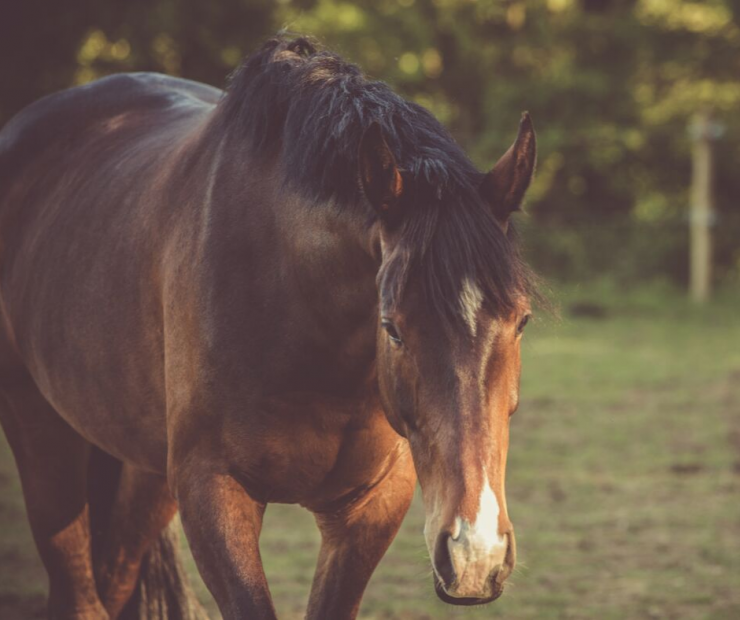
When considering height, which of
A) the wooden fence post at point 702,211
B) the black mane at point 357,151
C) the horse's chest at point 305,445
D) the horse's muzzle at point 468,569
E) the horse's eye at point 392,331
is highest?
the black mane at point 357,151

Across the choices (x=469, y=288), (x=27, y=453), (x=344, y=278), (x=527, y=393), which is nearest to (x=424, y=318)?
(x=469, y=288)

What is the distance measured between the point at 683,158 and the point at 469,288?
14327 millimetres

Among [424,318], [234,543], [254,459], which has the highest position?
[424,318]

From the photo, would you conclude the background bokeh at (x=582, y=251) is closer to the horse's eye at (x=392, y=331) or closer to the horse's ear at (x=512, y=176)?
the horse's ear at (x=512, y=176)

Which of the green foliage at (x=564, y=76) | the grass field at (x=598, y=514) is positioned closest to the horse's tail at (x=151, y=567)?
the grass field at (x=598, y=514)

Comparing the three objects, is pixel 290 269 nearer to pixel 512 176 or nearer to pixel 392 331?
pixel 392 331

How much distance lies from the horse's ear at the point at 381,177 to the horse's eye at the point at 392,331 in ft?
0.76

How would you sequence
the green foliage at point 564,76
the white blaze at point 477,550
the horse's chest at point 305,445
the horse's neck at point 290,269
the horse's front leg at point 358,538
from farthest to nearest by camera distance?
the green foliage at point 564,76, the horse's front leg at point 358,538, the horse's chest at point 305,445, the horse's neck at point 290,269, the white blaze at point 477,550

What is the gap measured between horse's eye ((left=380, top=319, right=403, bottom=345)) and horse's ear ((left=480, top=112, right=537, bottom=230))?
342 mm

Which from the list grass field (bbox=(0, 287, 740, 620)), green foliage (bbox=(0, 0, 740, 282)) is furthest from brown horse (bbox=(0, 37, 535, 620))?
green foliage (bbox=(0, 0, 740, 282))

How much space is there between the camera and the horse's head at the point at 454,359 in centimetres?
210

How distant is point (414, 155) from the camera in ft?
8.09

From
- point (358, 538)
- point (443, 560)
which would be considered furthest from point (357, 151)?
point (358, 538)

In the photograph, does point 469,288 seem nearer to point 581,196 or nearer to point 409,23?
point 581,196
